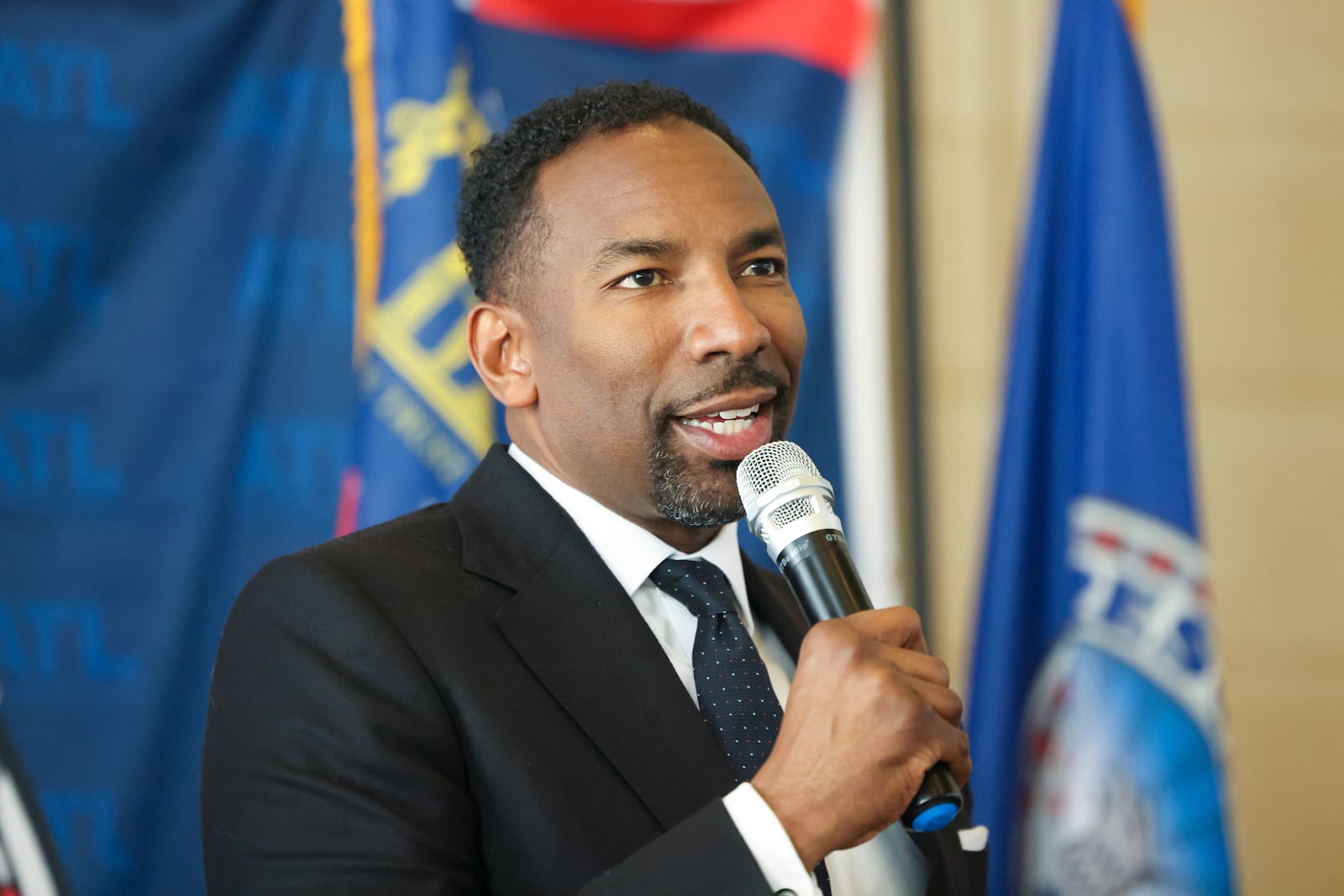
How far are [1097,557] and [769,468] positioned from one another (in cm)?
192

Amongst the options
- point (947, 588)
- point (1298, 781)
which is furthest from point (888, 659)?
point (1298, 781)

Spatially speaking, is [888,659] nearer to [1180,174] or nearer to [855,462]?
[855,462]

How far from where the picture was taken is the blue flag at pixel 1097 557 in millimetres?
3037

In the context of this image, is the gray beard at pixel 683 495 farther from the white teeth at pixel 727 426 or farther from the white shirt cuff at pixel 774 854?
the white shirt cuff at pixel 774 854

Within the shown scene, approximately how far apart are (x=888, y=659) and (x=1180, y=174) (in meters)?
3.32

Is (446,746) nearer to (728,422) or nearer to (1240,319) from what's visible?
(728,422)

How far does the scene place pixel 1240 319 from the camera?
13.3 feet

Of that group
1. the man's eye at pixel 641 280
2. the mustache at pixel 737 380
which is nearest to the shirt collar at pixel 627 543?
the mustache at pixel 737 380

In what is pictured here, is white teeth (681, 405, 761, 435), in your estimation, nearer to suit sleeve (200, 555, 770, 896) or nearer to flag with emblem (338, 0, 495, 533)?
suit sleeve (200, 555, 770, 896)

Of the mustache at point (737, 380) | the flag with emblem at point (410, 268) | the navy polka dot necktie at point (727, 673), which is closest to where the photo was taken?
the navy polka dot necktie at point (727, 673)

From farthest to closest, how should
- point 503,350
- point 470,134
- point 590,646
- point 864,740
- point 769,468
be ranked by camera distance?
point 470,134 < point 503,350 < point 590,646 < point 769,468 < point 864,740

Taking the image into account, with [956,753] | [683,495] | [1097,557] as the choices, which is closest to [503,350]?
[683,495]

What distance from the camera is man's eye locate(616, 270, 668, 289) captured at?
181cm

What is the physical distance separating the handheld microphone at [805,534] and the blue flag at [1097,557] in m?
1.89
